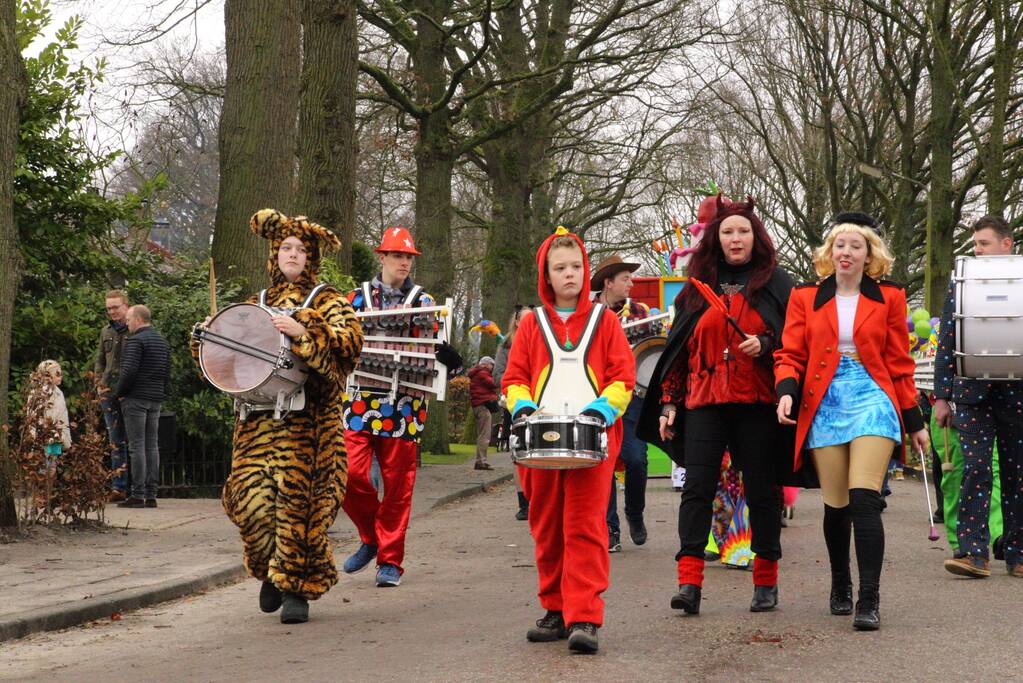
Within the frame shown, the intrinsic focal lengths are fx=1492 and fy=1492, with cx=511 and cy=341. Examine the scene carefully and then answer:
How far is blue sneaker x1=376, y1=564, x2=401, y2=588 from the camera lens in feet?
30.6

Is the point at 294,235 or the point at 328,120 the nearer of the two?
the point at 294,235

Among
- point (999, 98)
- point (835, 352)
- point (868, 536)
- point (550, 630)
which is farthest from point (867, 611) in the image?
point (999, 98)

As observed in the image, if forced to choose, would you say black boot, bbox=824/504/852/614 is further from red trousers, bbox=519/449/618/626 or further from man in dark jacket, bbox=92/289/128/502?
man in dark jacket, bbox=92/289/128/502

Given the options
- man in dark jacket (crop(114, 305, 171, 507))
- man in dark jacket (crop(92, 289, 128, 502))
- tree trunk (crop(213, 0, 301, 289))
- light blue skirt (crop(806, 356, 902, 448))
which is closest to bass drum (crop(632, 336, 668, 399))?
light blue skirt (crop(806, 356, 902, 448))

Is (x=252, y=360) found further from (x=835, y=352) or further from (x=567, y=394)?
(x=835, y=352)

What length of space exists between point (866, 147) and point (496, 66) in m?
9.68

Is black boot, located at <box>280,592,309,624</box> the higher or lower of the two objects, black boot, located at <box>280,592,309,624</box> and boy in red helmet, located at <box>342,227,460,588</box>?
the lower

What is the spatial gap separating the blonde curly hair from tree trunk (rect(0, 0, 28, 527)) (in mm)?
6075

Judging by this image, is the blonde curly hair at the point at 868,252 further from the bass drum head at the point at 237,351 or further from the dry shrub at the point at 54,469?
the dry shrub at the point at 54,469

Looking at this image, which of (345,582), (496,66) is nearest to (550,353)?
(345,582)

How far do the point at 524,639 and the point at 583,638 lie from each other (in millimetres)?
598

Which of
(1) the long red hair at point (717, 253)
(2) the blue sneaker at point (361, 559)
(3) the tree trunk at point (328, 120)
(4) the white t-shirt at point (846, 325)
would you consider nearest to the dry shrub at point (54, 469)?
(2) the blue sneaker at point (361, 559)

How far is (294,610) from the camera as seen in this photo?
7836 millimetres

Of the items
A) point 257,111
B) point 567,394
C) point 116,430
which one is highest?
point 257,111
